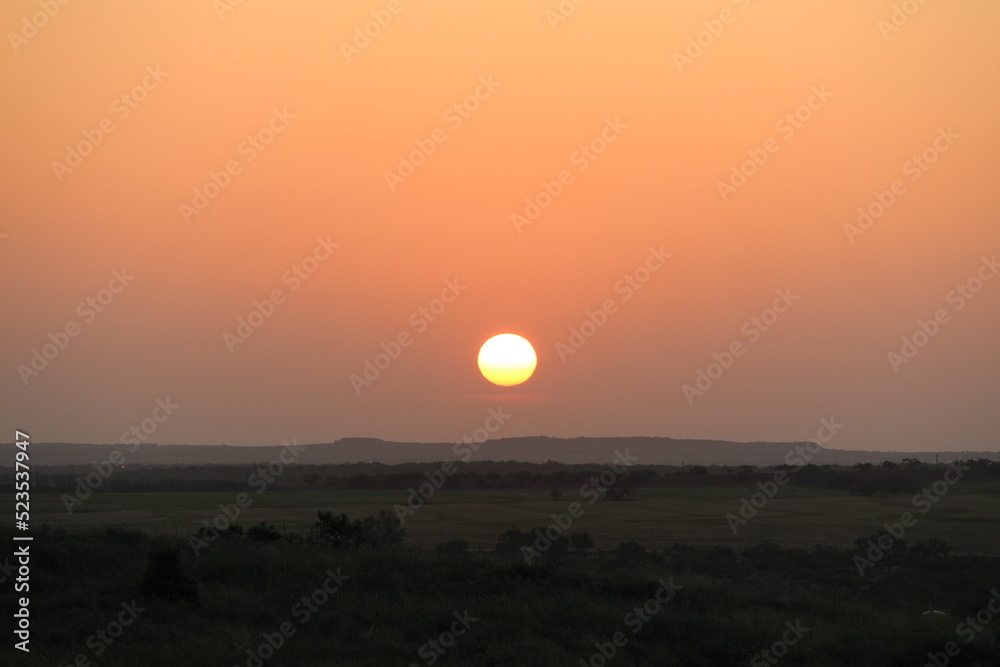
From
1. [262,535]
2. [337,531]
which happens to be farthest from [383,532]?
[262,535]

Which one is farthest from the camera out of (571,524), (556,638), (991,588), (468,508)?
(468,508)

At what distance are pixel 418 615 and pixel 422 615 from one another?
0.23ft

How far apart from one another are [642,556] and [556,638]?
1895 centimetres

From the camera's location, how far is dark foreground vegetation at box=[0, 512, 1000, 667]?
13.7m

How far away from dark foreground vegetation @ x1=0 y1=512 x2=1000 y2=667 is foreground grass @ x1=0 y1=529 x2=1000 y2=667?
35mm

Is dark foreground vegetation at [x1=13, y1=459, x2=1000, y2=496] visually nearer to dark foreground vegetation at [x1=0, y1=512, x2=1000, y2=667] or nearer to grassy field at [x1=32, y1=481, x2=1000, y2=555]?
grassy field at [x1=32, y1=481, x2=1000, y2=555]

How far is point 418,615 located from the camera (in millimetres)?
15609

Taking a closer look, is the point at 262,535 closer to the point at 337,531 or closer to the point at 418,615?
the point at 337,531

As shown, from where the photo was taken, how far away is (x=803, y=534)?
44.4 m

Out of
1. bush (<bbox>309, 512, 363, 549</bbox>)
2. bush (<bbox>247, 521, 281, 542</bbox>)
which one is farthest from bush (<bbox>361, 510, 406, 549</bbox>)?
bush (<bbox>247, 521, 281, 542</bbox>)

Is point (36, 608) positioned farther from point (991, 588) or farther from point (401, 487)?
point (401, 487)

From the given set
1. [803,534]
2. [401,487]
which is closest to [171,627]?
[803,534]

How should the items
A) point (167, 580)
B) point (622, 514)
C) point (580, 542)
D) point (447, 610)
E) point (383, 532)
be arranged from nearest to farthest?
point (447, 610)
point (167, 580)
point (383, 532)
point (580, 542)
point (622, 514)

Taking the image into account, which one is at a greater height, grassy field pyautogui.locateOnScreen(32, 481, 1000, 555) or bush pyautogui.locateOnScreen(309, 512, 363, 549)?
grassy field pyautogui.locateOnScreen(32, 481, 1000, 555)
